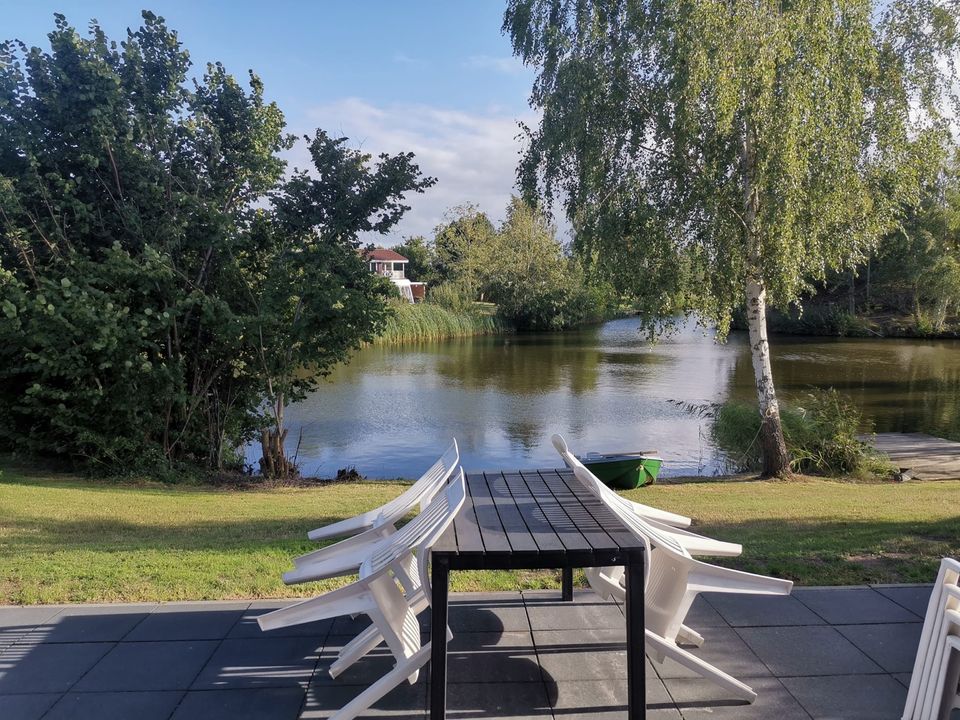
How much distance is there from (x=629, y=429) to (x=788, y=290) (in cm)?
824

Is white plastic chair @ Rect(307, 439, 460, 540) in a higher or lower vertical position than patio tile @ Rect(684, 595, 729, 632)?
higher

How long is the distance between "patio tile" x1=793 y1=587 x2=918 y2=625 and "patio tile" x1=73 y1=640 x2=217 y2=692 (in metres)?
3.21

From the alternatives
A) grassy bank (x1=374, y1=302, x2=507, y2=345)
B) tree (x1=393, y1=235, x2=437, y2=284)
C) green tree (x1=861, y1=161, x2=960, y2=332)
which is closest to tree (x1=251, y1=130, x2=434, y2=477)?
green tree (x1=861, y1=161, x2=960, y2=332)

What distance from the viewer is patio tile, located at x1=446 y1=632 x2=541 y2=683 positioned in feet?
11.3

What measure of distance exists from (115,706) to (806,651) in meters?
3.12

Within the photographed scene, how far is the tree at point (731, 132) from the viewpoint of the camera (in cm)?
963

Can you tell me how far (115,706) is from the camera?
3174mm

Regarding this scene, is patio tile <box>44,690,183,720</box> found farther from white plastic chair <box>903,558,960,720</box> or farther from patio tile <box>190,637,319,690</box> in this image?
white plastic chair <box>903,558,960,720</box>

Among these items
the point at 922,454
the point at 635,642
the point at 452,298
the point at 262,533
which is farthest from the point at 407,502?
the point at 452,298

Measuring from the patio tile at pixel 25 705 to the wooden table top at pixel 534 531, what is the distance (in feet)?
5.91

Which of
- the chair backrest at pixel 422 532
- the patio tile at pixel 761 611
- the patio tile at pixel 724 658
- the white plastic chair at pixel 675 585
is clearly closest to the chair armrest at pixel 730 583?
the white plastic chair at pixel 675 585

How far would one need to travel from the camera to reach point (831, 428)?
43.7 feet

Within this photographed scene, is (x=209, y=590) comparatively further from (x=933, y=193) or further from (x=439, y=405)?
(x=439, y=405)

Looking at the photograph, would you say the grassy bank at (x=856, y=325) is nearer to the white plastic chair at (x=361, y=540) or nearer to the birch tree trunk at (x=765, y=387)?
the birch tree trunk at (x=765, y=387)
